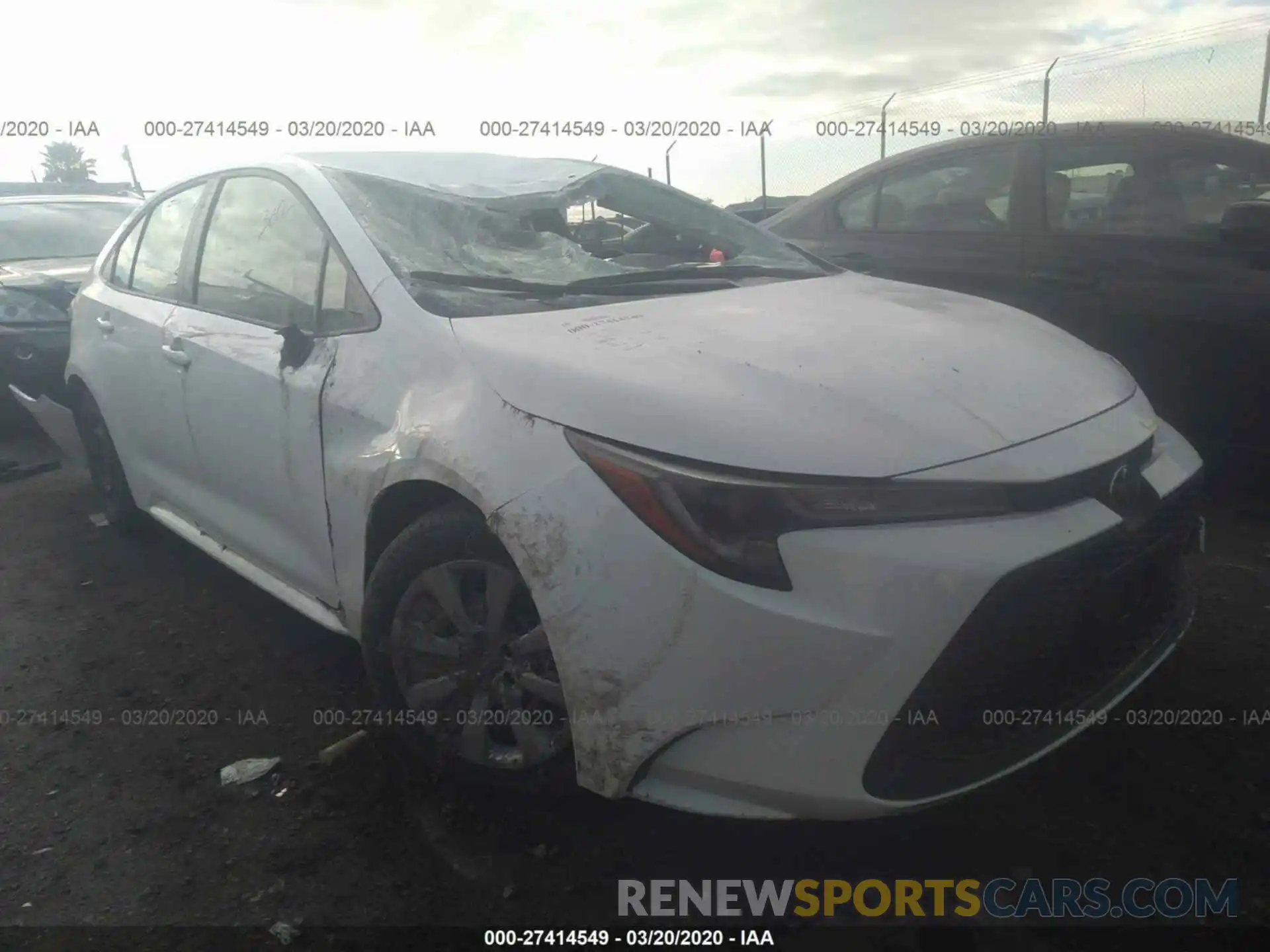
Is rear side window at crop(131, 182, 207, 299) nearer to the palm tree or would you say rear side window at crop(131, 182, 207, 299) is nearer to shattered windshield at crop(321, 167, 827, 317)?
shattered windshield at crop(321, 167, 827, 317)

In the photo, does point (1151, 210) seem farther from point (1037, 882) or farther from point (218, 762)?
point (218, 762)

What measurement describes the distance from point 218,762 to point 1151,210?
13.2ft

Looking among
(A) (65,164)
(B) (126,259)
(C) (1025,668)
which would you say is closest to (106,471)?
(B) (126,259)

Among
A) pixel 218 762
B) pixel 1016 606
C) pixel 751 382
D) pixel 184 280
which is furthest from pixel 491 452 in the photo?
pixel 184 280

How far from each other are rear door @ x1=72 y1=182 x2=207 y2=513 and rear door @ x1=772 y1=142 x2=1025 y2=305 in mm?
2688

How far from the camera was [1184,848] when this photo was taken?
6.93 ft

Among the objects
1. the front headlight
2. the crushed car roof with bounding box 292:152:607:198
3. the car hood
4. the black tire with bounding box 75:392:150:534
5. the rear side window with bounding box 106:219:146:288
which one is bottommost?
the black tire with bounding box 75:392:150:534

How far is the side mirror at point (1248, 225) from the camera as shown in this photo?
339 cm

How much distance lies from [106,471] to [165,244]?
3.93ft

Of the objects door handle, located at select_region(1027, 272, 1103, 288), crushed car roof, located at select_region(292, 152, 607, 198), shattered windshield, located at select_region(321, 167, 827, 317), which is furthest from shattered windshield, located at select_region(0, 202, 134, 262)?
door handle, located at select_region(1027, 272, 1103, 288)

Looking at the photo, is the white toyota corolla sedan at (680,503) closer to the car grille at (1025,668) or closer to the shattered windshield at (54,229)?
the car grille at (1025,668)

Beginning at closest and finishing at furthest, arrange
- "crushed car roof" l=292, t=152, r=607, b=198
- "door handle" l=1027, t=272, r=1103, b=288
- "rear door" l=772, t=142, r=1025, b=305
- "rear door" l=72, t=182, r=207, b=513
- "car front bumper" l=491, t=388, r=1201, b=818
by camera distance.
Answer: "car front bumper" l=491, t=388, r=1201, b=818
"crushed car roof" l=292, t=152, r=607, b=198
"rear door" l=72, t=182, r=207, b=513
"door handle" l=1027, t=272, r=1103, b=288
"rear door" l=772, t=142, r=1025, b=305

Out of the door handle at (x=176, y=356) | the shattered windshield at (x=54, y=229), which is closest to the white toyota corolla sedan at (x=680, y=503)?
the door handle at (x=176, y=356)

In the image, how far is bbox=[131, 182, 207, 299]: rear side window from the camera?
11.4 feet
